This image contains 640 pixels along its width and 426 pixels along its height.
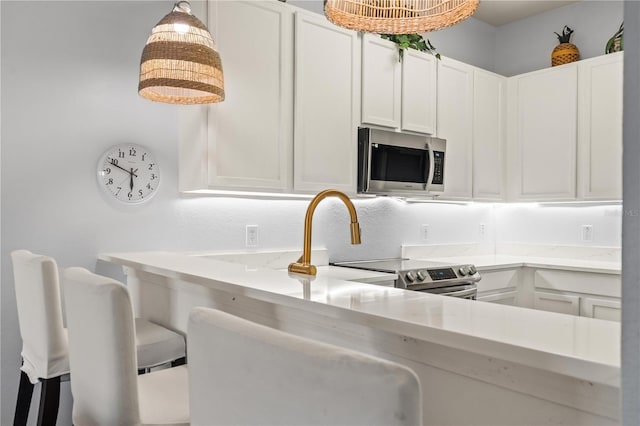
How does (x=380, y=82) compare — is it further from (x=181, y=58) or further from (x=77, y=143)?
(x=77, y=143)

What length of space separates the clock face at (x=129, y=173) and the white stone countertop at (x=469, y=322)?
1.17 m

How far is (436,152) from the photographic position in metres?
3.51

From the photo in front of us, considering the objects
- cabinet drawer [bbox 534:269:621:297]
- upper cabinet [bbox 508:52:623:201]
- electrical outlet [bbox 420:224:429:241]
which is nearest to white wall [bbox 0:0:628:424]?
electrical outlet [bbox 420:224:429:241]

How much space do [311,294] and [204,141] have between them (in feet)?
4.83

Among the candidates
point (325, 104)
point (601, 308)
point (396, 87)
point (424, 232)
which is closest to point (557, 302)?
point (601, 308)

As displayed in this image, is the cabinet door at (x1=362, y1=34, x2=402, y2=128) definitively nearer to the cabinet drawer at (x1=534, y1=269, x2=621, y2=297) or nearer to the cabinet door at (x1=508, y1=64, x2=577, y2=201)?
the cabinet door at (x1=508, y1=64, x2=577, y2=201)

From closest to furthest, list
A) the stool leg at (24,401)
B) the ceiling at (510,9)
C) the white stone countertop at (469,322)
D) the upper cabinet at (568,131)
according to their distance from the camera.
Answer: the white stone countertop at (469,322) → the stool leg at (24,401) → the upper cabinet at (568,131) → the ceiling at (510,9)

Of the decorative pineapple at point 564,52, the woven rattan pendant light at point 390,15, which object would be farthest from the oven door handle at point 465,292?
the decorative pineapple at point 564,52

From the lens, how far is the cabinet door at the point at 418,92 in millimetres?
3389

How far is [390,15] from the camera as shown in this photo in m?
1.88

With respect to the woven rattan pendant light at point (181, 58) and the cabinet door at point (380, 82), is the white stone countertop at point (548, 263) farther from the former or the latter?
the woven rattan pendant light at point (181, 58)

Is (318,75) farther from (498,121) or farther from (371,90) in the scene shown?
(498,121)

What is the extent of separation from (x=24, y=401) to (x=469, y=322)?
6.08 feet

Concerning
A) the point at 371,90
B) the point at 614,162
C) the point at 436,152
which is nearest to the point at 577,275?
the point at 614,162
